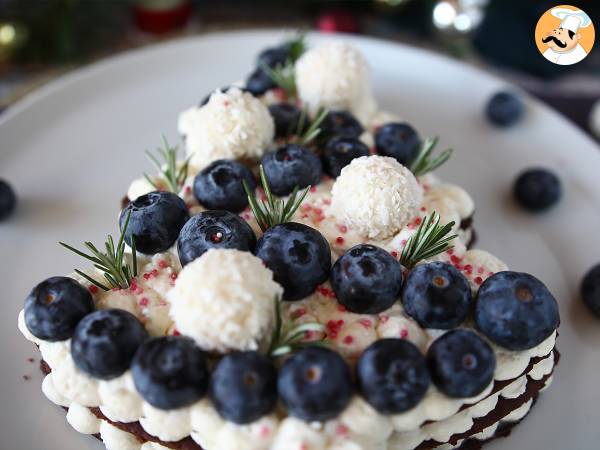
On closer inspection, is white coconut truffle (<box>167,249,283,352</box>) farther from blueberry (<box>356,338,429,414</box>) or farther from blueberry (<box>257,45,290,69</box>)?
blueberry (<box>257,45,290,69</box>)

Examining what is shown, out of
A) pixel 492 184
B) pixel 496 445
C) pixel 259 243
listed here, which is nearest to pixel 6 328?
pixel 259 243

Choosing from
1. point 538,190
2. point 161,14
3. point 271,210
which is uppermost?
point 161,14

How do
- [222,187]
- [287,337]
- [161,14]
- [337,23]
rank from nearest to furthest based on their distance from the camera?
1. [287,337]
2. [222,187]
3. [337,23]
4. [161,14]

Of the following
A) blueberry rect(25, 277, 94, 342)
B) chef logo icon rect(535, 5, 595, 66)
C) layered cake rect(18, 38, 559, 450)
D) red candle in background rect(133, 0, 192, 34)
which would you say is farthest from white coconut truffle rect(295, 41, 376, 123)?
red candle in background rect(133, 0, 192, 34)

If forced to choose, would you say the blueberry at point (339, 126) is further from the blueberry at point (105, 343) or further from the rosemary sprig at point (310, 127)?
the blueberry at point (105, 343)

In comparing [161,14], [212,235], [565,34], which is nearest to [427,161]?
[565,34]

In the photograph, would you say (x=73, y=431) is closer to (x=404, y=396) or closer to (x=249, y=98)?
(x=404, y=396)

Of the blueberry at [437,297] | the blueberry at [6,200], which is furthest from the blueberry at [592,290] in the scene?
the blueberry at [6,200]

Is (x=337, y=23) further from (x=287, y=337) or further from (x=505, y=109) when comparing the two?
(x=287, y=337)
